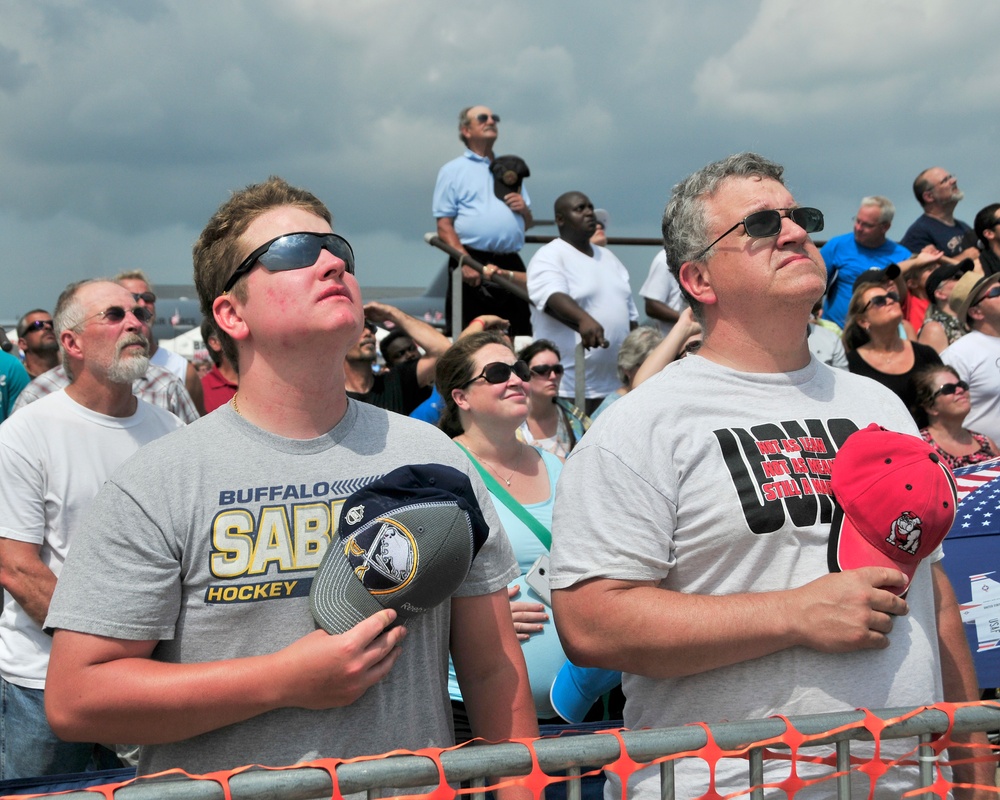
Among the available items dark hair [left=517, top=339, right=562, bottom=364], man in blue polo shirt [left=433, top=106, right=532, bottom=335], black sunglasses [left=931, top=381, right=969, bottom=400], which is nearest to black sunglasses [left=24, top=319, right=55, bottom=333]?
man in blue polo shirt [left=433, top=106, right=532, bottom=335]

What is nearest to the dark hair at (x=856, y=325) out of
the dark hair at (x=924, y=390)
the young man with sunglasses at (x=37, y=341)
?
the dark hair at (x=924, y=390)

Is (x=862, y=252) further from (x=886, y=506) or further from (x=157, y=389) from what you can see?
(x=886, y=506)

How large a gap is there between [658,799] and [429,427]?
87 centimetres

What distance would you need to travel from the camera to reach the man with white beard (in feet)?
12.0

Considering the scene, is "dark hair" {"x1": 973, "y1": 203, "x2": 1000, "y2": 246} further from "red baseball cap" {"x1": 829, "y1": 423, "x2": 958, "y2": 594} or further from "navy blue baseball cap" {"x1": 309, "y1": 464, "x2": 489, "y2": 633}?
"navy blue baseball cap" {"x1": 309, "y1": 464, "x2": 489, "y2": 633}

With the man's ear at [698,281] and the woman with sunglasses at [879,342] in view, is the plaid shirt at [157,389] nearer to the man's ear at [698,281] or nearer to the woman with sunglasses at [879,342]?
the man's ear at [698,281]

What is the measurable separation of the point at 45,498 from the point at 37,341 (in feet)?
18.2

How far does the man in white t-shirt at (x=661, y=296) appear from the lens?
7.89 metres

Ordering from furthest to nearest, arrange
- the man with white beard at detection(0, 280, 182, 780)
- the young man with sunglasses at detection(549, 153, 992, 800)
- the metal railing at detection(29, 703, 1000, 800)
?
1. the man with white beard at detection(0, 280, 182, 780)
2. the young man with sunglasses at detection(549, 153, 992, 800)
3. the metal railing at detection(29, 703, 1000, 800)

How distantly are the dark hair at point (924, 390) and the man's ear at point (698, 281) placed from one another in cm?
387

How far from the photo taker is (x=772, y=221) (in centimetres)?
241

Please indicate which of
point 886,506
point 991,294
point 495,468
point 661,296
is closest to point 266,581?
point 886,506

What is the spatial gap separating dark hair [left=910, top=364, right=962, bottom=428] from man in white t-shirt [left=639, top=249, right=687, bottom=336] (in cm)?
216

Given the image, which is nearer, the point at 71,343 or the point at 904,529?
the point at 904,529
